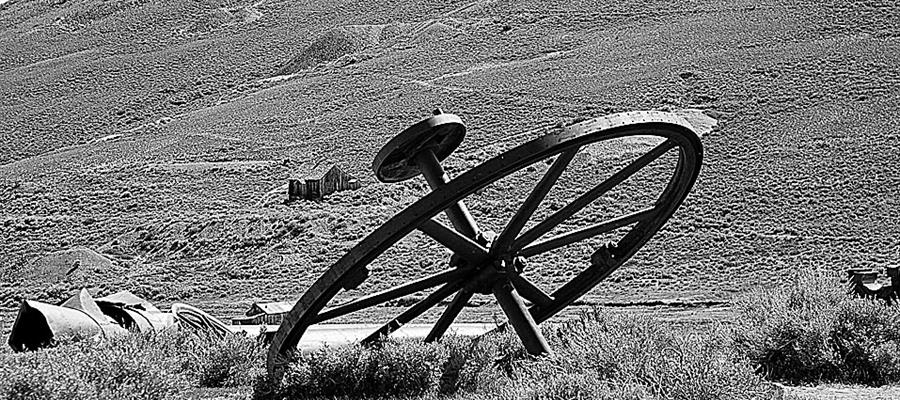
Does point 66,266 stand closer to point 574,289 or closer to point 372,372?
point 372,372

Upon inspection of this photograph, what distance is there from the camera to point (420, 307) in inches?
528

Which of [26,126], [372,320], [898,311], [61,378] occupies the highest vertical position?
[61,378]

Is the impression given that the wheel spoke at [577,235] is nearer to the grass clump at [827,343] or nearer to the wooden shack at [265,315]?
the grass clump at [827,343]

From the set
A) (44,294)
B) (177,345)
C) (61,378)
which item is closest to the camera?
(61,378)

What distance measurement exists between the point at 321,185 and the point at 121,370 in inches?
1942

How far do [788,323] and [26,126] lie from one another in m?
87.1

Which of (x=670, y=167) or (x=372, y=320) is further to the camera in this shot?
(x=670, y=167)

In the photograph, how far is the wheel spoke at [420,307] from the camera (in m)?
13.0

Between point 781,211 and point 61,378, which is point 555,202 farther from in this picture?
point 61,378

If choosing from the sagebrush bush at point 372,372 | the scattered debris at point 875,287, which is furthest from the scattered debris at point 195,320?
the scattered debris at point 875,287

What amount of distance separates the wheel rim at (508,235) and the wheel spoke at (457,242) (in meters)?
0.01

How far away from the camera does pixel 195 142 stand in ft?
251

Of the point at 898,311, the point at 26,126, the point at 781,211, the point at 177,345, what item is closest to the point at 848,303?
the point at 898,311

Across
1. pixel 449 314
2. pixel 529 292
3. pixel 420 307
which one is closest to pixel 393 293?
pixel 420 307
